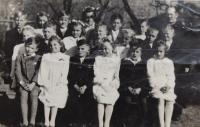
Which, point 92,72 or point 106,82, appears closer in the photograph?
point 106,82

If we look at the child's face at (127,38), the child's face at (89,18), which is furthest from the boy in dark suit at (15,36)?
the child's face at (127,38)

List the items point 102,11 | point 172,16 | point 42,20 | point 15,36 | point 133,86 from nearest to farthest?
point 133,86, point 42,20, point 15,36, point 172,16, point 102,11

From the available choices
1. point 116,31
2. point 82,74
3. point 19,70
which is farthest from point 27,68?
point 116,31

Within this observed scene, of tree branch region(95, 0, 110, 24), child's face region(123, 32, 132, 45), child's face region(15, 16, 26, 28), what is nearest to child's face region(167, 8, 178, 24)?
child's face region(123, 32, 132, 45)

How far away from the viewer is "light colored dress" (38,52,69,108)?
6.05 m

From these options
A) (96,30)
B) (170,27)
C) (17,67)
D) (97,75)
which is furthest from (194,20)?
(17,67)

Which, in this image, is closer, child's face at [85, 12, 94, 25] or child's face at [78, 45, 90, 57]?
child's face at [78, 45, 90, 57]

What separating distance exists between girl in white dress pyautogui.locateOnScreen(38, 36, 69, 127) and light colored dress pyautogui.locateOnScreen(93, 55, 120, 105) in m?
0.44

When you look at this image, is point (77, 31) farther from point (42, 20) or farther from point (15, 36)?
point (15, 36)

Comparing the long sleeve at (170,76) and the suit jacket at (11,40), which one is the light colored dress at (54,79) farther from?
the long sleeve at (170,76)

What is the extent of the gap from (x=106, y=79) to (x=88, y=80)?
1.08 feet

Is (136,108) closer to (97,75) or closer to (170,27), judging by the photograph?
(97,75)

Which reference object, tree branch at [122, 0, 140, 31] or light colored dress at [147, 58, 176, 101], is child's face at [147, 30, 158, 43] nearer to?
light colored dress at [147, 58, 176, 101]

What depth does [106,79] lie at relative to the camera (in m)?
5.91
